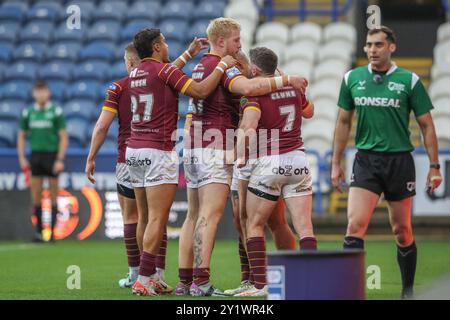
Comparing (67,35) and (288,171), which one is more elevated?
(67,35)

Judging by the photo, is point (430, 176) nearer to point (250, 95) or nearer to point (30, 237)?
point (250, 95)

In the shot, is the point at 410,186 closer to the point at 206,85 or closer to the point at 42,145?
the point at 206,85

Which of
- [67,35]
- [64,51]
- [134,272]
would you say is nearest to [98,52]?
[64,51]

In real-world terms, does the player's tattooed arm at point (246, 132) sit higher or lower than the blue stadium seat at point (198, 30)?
lower

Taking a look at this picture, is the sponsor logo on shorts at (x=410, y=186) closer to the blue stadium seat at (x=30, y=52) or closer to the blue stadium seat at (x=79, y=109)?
the blue stadium seat at (x=79, y=109)

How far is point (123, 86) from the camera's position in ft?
33.3

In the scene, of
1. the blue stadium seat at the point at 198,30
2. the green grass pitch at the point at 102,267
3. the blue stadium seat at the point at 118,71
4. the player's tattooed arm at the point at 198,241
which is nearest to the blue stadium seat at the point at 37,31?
the blue stadium seat at the point at 118,71

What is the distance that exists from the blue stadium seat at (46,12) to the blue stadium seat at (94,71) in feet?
6.89

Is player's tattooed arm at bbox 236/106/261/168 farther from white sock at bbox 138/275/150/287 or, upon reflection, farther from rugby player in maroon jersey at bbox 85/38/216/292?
rugby player in maroon jersey at bbox 85/38/216/292

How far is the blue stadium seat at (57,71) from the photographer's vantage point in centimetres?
2162

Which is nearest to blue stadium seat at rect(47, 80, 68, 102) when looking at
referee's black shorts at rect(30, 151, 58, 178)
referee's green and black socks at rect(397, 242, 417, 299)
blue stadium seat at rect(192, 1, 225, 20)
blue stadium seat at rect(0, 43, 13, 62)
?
blue stadium seat at rect(0, 43, 13, 62)

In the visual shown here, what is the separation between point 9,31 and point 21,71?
1591 mm

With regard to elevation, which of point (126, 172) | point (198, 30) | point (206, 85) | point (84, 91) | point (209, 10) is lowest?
point (126, 172)

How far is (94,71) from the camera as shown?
70.7 ft
